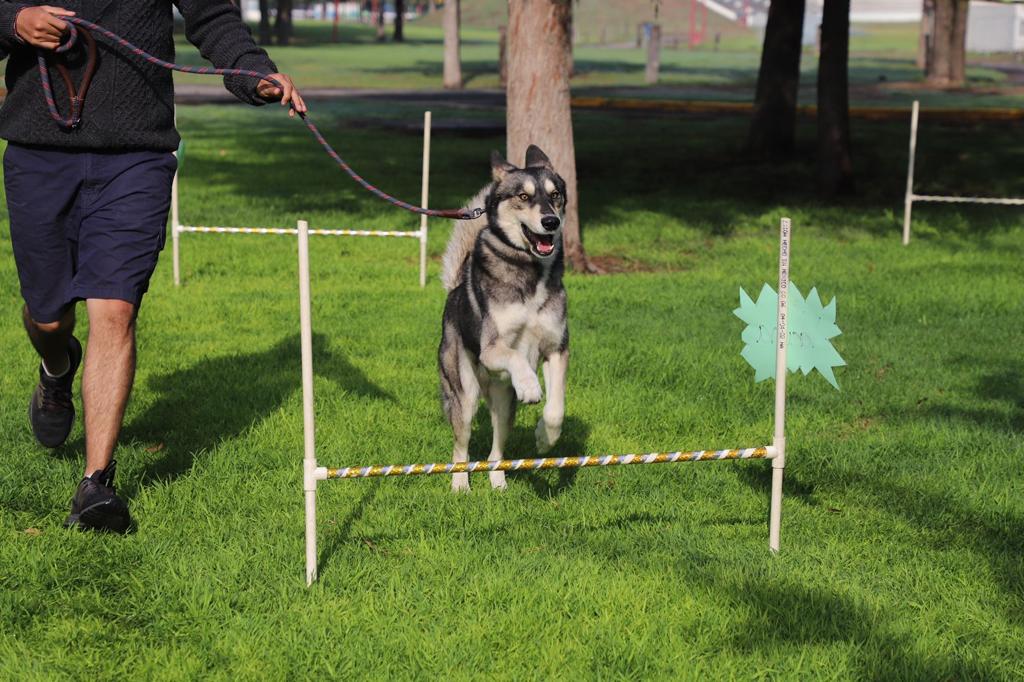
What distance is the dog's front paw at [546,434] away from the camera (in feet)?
18.2

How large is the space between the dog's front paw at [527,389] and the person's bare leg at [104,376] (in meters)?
1.59

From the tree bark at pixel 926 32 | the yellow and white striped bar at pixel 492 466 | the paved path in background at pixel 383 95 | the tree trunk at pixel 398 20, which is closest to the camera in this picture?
the yellow and white striped bar at pixel 492 466

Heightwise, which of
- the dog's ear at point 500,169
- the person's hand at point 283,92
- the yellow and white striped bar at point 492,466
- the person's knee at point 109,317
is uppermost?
the person's hand at point 283,92

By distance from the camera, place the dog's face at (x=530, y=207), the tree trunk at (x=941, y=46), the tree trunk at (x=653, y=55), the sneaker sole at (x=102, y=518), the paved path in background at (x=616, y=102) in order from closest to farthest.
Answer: the sneaker sole at (x=102, y=518) → the dog's face at (x=530, y=207) → the paved path in background at (x=616, y=102) → the tree trunk at (x=941, y=46) → the tree trunk at (x=653, y=55)

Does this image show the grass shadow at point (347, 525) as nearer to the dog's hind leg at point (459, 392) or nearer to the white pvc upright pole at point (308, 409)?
the white pvc upright pole at point (308, 409)

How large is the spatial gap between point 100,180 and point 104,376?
79 cm

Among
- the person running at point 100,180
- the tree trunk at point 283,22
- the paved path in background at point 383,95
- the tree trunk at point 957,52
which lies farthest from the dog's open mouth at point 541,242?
the tree trunk at point 283,22

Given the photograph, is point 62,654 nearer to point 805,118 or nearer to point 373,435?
point 373,435

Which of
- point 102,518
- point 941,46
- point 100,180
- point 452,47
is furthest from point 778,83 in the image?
point 941,46

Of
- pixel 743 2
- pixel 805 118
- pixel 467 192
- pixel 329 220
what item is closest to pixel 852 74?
pixel 805 118

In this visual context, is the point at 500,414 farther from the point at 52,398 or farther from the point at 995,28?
the point at 995,28

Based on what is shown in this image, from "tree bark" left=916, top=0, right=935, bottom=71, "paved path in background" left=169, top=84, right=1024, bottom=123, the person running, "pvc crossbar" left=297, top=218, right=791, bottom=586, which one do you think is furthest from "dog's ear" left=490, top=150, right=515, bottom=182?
"tree bark" left=916, top=0, right=935, bottom=71

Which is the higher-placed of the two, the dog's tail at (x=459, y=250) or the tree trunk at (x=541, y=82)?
the tree trunk at (x=541, y=82)

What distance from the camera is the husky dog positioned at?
5480 mm
